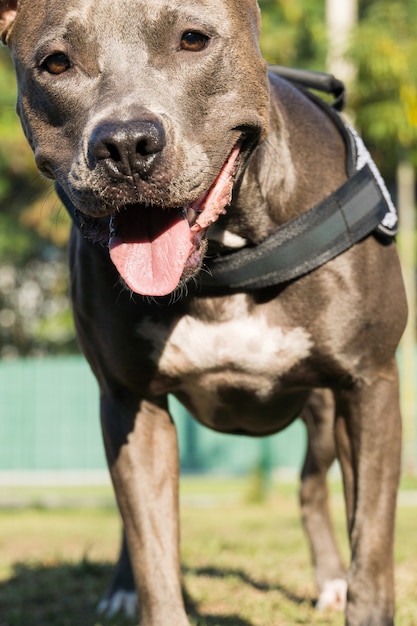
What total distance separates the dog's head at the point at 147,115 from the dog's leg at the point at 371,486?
34.0 inches

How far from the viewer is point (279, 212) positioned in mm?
3752

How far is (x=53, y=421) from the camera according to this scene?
58.6 ft

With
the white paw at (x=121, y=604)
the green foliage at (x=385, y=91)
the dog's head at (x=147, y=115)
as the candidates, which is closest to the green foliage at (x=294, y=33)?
the green foliage at (x=385, y=91)

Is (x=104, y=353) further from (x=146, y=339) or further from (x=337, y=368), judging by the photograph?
(x=337, y=368)

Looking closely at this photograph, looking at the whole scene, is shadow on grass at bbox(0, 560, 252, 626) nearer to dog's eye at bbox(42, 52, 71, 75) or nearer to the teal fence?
dog's eye at bbox(42, 52, 71, 75)

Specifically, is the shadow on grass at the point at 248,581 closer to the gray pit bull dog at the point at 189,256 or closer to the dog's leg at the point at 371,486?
the gray pit bull dog at the point at 189,256

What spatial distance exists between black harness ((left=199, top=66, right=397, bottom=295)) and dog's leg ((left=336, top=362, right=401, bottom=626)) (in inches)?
18.3

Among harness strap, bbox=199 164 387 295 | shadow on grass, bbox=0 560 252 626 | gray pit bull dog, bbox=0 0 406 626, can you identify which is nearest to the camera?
gray pit bull dog, bbox=0 0 406 626

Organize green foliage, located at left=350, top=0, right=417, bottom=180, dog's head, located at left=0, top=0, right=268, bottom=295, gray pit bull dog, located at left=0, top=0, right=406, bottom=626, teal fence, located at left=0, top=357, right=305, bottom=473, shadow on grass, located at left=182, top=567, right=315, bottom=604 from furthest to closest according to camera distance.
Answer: teal fence, located at left=0, top=357, right=305, bottom=473 → green foliage, located at left=350, top=0, right=417, bottom=180 → shadow on grass, located at left=182, top=567, right=315, bottom=604 → gray pit bull dog, located at left=0, top=0, right=406, bottom=626 → dog's head, located at left=0, top=0, right=268, bottom=295

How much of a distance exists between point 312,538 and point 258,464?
21.5ft

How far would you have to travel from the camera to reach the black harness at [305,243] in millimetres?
3658

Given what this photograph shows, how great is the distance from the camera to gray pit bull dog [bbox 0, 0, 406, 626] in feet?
10.3

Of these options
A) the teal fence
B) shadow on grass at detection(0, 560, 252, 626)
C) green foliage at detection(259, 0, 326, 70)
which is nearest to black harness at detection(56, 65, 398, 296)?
shadow on grass at detection(0, 560, 252, 626)

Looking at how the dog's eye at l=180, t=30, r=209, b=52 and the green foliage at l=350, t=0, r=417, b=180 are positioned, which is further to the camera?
the green foliage at l=350, t=0, r=417, b=180
